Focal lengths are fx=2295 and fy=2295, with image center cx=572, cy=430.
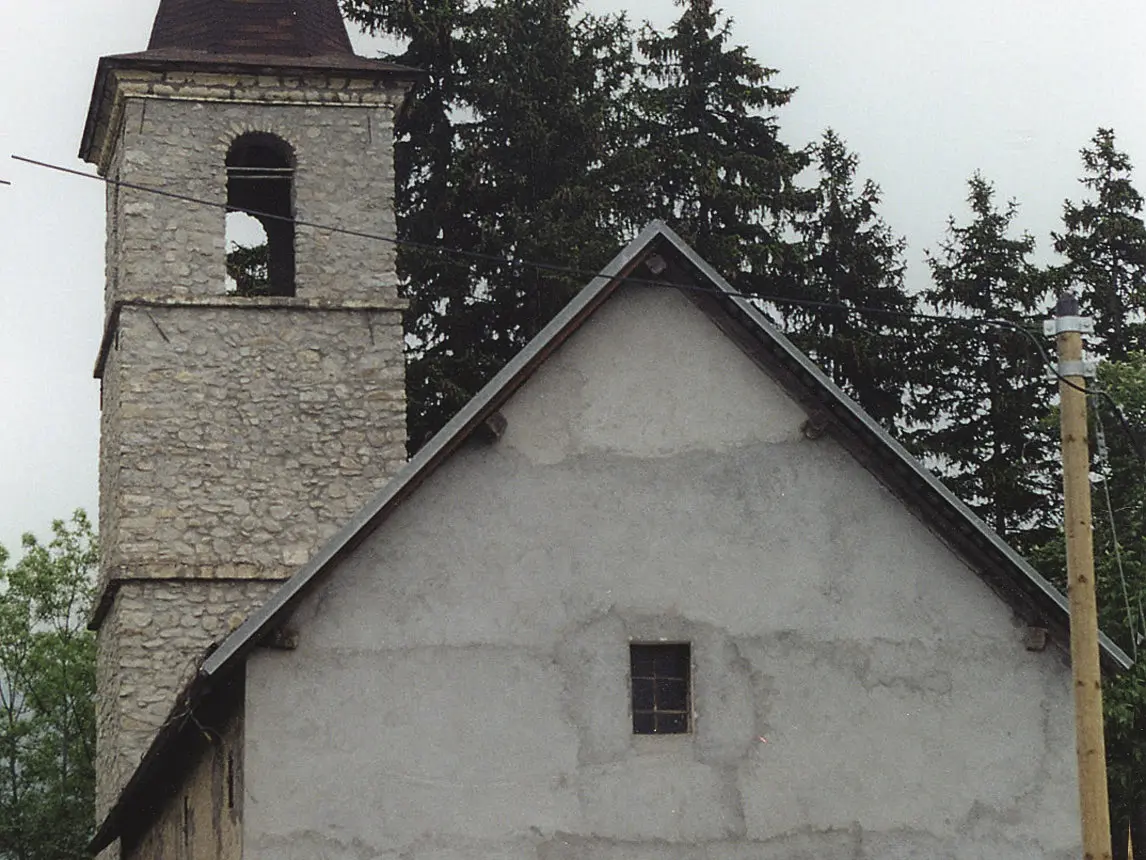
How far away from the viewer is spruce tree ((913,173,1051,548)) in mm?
38156

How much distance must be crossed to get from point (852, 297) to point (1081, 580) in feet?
85.4

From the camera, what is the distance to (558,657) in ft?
57.2

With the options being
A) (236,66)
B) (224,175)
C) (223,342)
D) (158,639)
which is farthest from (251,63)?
(158,639)

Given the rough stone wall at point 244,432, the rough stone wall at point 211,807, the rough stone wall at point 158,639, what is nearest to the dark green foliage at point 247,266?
the rough stone wall at point 244,432

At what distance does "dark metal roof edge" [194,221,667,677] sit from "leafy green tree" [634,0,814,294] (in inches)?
749

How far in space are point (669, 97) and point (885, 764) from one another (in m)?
23.2

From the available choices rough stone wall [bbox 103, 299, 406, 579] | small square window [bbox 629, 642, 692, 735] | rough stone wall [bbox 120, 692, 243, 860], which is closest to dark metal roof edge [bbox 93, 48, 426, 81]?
rough stone wall [bbox 103, 299, 406, 579]

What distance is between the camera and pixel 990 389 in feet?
129

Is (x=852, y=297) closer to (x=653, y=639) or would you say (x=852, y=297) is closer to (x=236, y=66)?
(x=236, y=66)

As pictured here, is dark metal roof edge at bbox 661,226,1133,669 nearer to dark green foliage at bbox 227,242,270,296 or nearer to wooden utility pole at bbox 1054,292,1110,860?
wooden utility pole at bbox 1054,292,1110,860

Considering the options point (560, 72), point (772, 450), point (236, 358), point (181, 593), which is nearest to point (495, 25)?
point (560, 72)

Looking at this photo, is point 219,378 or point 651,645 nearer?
point 651,645

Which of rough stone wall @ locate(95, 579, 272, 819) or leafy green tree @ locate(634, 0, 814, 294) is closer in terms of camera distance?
rough stone wall @ locate(95, 579, 272, 819)

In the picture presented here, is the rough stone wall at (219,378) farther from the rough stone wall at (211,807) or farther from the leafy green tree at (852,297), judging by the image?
the leafy green tree at (852,297)
